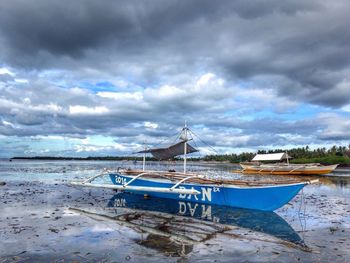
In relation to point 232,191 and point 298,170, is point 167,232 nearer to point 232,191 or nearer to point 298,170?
point 232,191

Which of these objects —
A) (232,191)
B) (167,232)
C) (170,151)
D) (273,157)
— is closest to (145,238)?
(167,232)

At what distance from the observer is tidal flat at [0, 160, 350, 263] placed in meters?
9.29

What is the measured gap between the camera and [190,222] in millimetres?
14016

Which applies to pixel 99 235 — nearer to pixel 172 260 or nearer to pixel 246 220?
pixel 172 260

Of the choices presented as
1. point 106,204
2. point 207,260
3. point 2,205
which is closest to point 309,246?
point 207,260

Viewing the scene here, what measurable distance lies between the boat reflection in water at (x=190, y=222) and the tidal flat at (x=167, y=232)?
28mm

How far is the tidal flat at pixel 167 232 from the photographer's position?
A: 929 centimetres

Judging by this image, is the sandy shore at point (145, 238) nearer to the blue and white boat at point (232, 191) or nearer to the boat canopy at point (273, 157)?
the blue and white boat at point (232, 191)

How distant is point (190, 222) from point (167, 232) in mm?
2193

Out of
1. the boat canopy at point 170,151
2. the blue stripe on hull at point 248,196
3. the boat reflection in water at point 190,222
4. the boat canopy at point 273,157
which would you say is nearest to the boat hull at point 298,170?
the boat canopy at point 273,157

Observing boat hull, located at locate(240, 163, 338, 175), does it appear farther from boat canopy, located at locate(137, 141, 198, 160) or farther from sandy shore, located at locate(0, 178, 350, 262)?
sandy shore, located at locate(0, 178, 350, 262)

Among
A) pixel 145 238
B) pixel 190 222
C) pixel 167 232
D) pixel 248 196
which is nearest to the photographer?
pixel 145 238

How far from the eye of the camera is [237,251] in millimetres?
9805

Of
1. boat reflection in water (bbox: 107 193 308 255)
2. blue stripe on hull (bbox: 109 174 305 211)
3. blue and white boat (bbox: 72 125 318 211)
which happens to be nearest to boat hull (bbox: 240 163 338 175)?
blue and white boat (bbox: 72 125 318 211)
